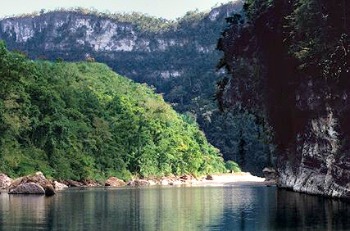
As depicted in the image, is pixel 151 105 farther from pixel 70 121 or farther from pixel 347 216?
pixel 347 216

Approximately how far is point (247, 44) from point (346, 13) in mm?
24495

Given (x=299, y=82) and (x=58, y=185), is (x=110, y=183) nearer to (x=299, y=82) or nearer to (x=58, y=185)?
(x=58, y=185)

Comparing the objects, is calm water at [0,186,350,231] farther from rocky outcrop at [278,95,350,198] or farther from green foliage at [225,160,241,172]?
green foliage at [225,160,241,172]

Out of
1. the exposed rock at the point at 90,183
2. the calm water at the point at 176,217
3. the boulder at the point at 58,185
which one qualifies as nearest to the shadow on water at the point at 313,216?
the calm water at the point at 176,217

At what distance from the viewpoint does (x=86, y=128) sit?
4712 inches

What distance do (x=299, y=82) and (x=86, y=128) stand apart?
61056 mm

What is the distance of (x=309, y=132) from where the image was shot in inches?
2552

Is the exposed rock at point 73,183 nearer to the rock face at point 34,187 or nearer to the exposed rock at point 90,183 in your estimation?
the exposed rock at point 90,183

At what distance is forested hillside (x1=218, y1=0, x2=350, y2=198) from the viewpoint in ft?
175

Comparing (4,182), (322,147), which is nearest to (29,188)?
(4,182)

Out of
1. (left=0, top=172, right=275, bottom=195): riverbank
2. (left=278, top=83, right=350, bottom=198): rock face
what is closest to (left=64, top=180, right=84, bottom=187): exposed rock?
(left=0, top=172, right=275, bottom=195): riverbank

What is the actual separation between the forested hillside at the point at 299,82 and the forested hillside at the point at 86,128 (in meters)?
32.0

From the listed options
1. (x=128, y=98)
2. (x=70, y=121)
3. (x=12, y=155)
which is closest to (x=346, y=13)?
(x=12, y=155)

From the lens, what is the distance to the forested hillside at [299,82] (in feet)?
175
